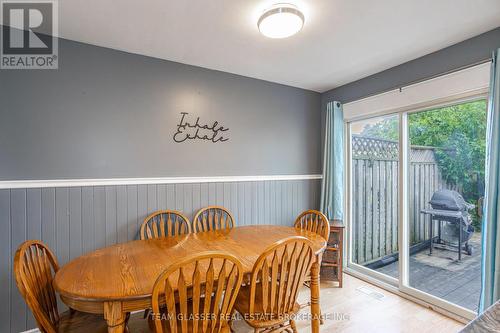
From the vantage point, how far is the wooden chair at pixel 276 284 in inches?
58.6

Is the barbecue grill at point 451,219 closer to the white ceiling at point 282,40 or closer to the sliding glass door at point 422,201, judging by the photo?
the sliding glass door at point 422,201

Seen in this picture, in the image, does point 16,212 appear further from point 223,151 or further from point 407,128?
point 407,128

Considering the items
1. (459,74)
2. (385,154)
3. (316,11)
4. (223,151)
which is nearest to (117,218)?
(223,151)

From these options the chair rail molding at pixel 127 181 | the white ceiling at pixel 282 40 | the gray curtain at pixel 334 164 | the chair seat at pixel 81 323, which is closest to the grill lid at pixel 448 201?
the gray curtain at pixel 334 164

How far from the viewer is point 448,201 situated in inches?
96.7

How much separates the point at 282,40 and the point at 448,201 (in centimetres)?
225

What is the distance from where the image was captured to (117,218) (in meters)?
2.34

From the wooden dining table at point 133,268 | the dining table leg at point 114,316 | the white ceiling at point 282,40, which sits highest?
the white ceiling at point 282,40

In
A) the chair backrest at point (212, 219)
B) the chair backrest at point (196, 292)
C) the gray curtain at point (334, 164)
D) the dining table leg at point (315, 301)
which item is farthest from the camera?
the gray curtain at point (334, 164)

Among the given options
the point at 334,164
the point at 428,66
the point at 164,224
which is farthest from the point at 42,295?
the point at 428,66

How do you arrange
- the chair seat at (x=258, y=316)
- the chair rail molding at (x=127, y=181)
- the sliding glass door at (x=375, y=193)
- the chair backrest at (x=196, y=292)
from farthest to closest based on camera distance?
the sliding glass door at (x=375, y=193)
the chair rail molding at (x=127, y=181)
the chair seat at (x=258, y=316)
the chair backrest at (x=196, y=292)

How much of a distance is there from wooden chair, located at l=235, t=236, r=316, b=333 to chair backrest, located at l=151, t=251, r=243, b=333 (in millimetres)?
178

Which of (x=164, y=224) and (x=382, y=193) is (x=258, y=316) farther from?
(x=382, y=193)

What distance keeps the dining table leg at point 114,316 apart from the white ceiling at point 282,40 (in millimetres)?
1880
